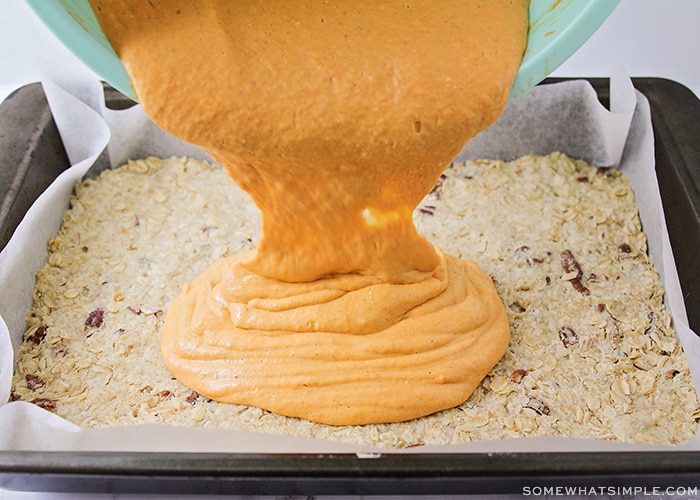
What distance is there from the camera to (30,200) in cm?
172

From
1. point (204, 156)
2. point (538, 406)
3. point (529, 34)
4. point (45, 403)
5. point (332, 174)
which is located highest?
point (529, 34)

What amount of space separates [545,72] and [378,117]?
0.83 feet

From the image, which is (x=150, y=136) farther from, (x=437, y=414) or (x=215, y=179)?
(x=437, y=414)

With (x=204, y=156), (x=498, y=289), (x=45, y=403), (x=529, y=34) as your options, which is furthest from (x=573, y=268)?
(x=45, y=403)

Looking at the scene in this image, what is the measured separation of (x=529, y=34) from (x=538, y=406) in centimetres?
61

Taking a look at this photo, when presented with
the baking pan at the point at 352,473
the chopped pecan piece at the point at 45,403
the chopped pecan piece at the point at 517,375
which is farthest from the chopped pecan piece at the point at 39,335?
the chopped pecan piece at the point at 517,375

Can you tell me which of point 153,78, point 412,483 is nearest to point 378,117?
point 153,78

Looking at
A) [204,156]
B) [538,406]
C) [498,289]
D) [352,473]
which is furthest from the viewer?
[204,156]

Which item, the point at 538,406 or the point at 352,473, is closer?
the point at 352,473

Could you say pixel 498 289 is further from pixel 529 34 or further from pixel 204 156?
pixel 204 156

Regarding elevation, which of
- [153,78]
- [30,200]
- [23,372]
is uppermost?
[153,78]

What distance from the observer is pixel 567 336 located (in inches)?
61.5

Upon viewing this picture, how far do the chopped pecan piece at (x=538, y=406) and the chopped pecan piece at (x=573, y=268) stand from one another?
0.31 metres

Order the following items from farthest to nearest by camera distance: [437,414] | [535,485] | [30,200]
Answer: [30,200]
[437,414]
[535,485]
